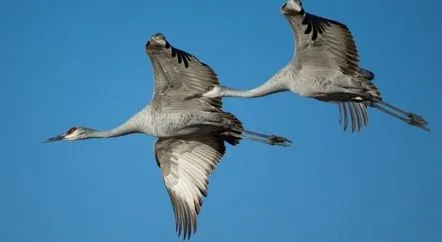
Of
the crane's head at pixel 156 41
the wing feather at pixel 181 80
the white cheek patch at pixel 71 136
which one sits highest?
the crane's head at pixel 156 41

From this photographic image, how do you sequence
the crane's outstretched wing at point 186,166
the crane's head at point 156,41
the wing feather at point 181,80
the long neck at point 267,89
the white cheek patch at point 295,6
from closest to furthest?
the white cheek patch at point 295,6 → the crane's head at point 156,41 → the wing feather at point 181,80 → the long neck at point 267,89 → the crane's outstretched wing at point 186,166

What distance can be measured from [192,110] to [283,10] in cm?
276

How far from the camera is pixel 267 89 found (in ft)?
64.0

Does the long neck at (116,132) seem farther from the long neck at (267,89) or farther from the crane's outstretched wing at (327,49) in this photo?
the crane's outstretched wing at (327,49)

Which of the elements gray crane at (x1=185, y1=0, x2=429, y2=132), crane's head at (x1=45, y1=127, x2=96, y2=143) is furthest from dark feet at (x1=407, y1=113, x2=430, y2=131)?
crane's head at (x1=45, y1=127, x2=96, y2=143)

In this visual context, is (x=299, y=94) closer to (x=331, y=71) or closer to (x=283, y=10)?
(x=331, y=71)

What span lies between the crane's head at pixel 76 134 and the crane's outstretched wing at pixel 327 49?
4664 millimetres

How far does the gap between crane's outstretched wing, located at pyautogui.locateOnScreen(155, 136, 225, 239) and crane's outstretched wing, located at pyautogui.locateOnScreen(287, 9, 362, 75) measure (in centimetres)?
253

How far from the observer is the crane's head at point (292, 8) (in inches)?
690

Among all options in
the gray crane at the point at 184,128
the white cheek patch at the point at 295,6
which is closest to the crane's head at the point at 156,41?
the gray crane at the point at 184,128

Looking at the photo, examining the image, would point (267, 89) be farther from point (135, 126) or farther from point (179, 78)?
point (135, 126)

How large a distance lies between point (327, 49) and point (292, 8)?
1362 mm

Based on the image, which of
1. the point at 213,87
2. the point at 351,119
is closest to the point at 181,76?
the point at 213,87

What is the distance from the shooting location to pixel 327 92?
18.8 metres
